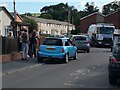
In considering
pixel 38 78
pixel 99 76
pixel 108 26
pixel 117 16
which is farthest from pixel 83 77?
pixel 117 16

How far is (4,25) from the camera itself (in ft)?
192

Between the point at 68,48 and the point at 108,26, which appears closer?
the point at 68,48

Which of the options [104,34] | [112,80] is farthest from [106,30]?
[112,80]

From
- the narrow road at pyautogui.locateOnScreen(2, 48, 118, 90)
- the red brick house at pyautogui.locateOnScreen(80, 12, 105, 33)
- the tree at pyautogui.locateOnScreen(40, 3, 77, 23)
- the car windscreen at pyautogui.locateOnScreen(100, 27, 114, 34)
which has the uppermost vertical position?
the tree at pyautogui.locateOnScreen(40, 3, 77, 23)

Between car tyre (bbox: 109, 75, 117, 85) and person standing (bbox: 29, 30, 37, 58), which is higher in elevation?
person standing (bbox: 29, 30, 37, 58)

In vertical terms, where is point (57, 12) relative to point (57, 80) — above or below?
above

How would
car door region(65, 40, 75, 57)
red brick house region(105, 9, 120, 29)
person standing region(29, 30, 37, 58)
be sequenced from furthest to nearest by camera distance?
red brick house region(105, 9, 120, 29) < person standing region(29, 30, 37, 58) < car door region(65, 40, 75, 57)

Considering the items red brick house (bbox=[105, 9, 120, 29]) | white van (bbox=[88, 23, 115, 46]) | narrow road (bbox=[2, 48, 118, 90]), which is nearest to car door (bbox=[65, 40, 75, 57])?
narrow road (bbox=[2, 48, 118, 90])

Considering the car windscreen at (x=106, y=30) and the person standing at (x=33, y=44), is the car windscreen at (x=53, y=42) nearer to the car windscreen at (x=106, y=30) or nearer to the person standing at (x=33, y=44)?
the person standing at (x=33, y=44)

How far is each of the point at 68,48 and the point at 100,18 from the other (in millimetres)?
84901

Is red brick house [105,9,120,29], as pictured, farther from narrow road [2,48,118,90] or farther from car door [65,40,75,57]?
narrow road [2,48,118,90]

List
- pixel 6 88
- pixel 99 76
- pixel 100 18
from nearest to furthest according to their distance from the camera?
pixel 6 88 → pixel 99 76 → pixel 100 18

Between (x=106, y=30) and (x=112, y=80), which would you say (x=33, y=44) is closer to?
(x=112, y=80)

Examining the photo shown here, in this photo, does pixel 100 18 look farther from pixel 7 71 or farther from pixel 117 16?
pixel 7 71
